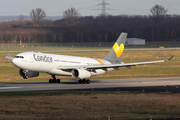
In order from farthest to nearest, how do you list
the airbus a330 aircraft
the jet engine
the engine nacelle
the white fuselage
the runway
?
1. the engine nacelle
2. the jet engine
3. the airbus a330 aircraft
4. the white fuselage
5. the runway

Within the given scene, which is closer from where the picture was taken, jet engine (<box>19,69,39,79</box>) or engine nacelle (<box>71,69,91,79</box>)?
jet engine (<box>19,69,39,79</box>)

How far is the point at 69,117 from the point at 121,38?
115 feet

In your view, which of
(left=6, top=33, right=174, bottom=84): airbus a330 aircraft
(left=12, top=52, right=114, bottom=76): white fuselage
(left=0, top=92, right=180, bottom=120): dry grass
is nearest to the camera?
(left=0, top=92, right=180, bottom=120): dry grass

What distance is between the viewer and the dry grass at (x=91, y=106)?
21750 millimetres

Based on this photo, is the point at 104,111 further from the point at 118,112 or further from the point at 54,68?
the point at 54,68

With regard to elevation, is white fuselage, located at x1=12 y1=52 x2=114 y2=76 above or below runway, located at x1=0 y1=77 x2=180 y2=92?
above

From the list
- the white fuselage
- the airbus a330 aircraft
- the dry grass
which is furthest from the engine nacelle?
the dry grass

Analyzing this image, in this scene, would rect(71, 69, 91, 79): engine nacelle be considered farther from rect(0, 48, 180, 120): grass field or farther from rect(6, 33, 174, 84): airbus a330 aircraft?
rect(0, 48, 180, 120): grass field

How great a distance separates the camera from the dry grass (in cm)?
2175

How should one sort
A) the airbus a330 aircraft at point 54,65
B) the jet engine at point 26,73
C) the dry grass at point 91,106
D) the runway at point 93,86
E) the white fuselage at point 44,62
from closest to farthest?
the dry grass at point 91,106
the runway at point 93,86
the white fuselage at point 44,62
the airbus a330 aircraft at point 54,65
the jet engine at point 26,73

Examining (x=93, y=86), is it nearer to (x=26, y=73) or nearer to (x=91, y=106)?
(x=26, y=73)

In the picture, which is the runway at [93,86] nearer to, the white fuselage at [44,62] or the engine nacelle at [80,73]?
the engine nacelle at [80,73]

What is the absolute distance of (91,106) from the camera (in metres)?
26.0

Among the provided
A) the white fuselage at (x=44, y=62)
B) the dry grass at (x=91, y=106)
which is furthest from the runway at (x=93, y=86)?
the dry grass at (x=91, y=106)
